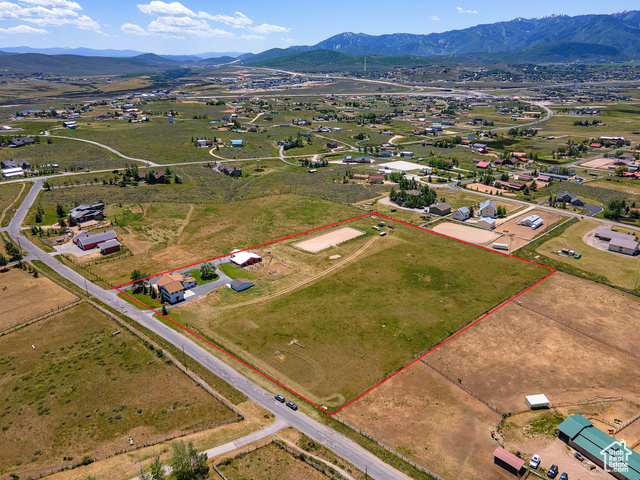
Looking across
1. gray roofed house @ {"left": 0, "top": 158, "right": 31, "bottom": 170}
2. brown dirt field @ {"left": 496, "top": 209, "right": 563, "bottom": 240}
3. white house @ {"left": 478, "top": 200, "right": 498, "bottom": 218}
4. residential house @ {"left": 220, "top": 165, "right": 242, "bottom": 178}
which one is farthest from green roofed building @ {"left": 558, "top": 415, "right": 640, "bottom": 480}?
gray roofed house @ {"left": 0, "top": 158, "right": 31, "bottom": 170}

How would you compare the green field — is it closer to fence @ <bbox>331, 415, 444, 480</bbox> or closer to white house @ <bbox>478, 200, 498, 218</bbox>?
fence @ <bbox>331, 415, 444, 480</bbox>

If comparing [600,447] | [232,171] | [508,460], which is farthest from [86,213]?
[600,447]

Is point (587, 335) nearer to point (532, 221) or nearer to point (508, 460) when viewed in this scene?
point (508, 460)

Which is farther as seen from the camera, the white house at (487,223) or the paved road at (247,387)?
the white house at (487,223)

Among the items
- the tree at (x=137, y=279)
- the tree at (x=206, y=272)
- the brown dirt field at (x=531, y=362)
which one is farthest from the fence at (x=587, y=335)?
the tree at (x=137, y=279)

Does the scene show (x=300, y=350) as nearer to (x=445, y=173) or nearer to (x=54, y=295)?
(x=54, y=295)

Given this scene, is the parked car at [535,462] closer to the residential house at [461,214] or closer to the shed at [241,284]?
the shed at [241,284]

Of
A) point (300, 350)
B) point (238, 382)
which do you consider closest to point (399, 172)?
point (300, 350)
